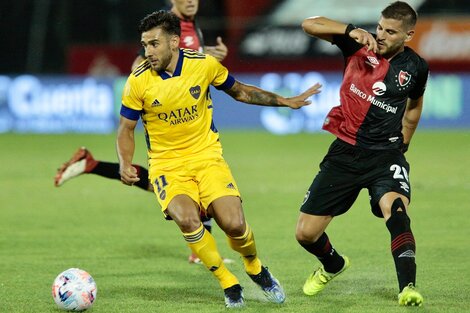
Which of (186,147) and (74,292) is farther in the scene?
(186,147)

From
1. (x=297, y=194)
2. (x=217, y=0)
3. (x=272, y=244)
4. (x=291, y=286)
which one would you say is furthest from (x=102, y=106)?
(x=291, y=286)

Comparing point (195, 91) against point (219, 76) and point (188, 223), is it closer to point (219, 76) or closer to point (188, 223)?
point (219, 76)

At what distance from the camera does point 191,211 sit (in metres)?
6.83

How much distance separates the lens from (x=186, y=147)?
7.18 m

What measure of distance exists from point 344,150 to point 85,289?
211cm

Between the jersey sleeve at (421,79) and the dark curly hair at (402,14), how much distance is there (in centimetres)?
31

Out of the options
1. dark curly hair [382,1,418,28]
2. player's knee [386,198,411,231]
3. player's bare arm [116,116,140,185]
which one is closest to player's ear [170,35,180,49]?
player's bare arm [116,116,140,185]

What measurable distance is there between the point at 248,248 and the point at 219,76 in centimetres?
127

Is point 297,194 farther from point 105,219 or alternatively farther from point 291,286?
point 291,286

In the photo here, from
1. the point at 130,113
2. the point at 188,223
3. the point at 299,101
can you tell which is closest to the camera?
the point at 188,223

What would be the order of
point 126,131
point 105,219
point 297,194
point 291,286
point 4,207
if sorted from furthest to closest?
point 297,194, point 4,207, point 105,219, point 291,286, point 126,131

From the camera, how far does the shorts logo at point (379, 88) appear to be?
279 inches

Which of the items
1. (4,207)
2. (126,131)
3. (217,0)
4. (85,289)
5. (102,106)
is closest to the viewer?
(85,289)

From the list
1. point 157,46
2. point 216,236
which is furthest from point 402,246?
point 216,236
